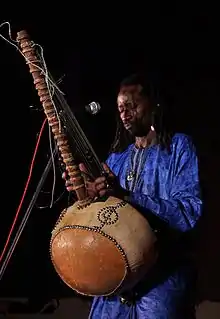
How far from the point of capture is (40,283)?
4211 millimetres

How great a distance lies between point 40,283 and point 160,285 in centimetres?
246

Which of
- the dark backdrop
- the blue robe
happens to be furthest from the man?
the dark backdrop

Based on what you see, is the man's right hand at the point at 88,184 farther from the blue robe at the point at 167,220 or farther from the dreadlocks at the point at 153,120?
the dreadlocks at the point at 153,120

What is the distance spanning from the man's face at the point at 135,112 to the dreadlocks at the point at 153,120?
1.2 inches

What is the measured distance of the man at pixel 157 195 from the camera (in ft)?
6.04

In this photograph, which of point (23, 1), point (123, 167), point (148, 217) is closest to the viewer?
point (148, 217)

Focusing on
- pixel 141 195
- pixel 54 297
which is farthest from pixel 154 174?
pixel 54 297

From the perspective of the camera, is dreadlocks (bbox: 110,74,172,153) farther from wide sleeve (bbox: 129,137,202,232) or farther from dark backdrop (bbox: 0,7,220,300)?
dark backdrop (bbox: 0,7,220,300)

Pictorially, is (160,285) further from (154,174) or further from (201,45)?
(201,45)

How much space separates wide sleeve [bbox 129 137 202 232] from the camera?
184 cm

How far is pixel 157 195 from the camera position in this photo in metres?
2.03

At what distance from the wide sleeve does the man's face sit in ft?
0.83

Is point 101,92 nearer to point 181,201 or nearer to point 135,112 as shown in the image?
point 135,112

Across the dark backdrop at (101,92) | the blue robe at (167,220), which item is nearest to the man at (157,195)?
the blue robe at (167,220)
